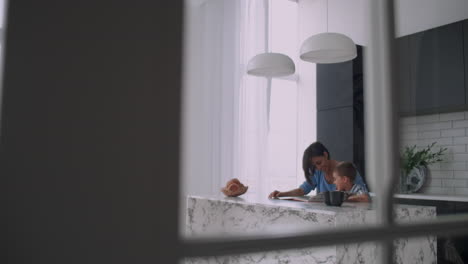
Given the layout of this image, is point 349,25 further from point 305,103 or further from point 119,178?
point 119,178

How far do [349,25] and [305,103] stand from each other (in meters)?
Result: 1.21

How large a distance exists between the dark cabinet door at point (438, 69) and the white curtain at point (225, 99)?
1.85 m

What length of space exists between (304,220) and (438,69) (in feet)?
8.58

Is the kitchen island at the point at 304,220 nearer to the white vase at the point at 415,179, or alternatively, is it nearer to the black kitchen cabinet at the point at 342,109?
the white vase at the point at 415,179

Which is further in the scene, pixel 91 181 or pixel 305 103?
pixel 305 103

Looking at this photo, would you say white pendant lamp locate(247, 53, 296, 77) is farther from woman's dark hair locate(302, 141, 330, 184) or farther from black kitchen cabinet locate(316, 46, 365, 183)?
black kitchen cabinet locate(316, 46, 365, 183)

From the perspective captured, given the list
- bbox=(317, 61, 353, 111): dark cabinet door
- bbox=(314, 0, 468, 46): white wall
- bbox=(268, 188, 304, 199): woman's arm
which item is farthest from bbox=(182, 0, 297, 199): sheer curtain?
bbox=(268, 188, 304, 199): woman's arm

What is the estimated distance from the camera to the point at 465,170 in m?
4.05

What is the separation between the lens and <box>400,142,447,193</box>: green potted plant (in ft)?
13.7

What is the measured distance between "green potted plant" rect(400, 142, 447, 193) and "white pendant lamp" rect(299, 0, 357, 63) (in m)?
1.61

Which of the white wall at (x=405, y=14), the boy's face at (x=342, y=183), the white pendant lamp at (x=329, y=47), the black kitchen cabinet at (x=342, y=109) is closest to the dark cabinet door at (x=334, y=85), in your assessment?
the black kitchen cabinet at (x=342, y=109)

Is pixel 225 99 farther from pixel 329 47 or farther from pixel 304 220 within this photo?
pixel 304 220

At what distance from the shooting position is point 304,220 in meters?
2.29

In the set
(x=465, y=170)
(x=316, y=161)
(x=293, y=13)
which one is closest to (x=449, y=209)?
(x=465, y=170)
